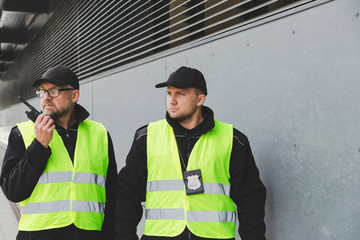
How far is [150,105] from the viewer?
14.6ft

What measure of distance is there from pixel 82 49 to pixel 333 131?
6211 mm

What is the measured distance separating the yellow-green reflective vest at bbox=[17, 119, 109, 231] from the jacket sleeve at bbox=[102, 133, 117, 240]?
49 millimetres

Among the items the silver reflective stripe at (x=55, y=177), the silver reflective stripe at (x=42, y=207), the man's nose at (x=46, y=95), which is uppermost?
the man's nose at (x=46, y=95)

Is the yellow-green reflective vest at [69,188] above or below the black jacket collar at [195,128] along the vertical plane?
below

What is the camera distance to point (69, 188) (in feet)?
8.03

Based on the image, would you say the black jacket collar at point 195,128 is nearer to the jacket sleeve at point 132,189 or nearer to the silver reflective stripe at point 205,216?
the jacket sleeve at point 132,189

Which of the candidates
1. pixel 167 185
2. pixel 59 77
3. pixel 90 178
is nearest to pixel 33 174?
pixel 90 178

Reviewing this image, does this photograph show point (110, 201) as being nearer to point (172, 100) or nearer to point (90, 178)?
point (90, 178)

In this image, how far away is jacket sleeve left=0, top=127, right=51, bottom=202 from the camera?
223 centimetres

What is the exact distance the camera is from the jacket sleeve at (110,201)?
262 cm

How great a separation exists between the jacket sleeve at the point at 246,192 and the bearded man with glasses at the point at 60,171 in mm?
885

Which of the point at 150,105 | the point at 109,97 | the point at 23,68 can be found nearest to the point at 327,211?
the point at 150,105

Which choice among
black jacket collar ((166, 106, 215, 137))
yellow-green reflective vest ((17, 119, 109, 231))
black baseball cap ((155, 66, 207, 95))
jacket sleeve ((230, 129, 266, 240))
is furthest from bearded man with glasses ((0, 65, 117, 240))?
jacket sleeve ((230, 129, 266, 240))

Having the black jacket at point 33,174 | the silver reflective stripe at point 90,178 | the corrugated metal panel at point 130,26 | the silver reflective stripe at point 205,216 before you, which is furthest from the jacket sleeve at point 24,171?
the corrugated metal panel at point 130,26
